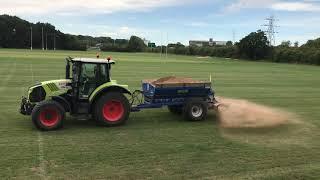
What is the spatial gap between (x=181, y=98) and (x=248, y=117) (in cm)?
202

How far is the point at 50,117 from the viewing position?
1238 cm

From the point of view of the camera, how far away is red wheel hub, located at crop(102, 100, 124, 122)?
42.9 feet

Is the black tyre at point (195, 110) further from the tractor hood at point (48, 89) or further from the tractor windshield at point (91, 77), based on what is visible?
the tractor hood at point (48, 89)

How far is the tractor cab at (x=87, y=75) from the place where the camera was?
1290 centimetres

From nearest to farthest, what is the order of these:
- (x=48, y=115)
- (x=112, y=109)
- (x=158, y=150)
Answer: (x=158, y=150) → (x=48, y=115) → (x=112, y=109)

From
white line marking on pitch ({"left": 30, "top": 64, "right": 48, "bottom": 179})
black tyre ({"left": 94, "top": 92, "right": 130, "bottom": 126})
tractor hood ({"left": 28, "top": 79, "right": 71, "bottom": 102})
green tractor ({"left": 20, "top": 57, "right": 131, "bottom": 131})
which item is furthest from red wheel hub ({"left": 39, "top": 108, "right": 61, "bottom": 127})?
black tyre ({"left": 94, "top": 92, "right": 130, "bottom": 126})

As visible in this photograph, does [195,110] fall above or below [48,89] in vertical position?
below

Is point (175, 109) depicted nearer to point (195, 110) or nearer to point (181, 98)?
point (181, 98)

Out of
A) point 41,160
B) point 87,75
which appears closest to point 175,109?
point 87,75

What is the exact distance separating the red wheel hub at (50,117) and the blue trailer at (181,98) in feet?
7.96

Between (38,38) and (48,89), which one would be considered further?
(38,38)

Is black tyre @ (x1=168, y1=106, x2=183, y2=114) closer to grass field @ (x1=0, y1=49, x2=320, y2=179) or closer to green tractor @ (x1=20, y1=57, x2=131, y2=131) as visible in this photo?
grass field @ (x1=0, y1=49, x2=320, y2=179)

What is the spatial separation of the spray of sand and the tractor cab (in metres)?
3.57


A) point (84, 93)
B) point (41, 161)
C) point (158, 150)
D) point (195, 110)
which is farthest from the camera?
point (195, 110)
